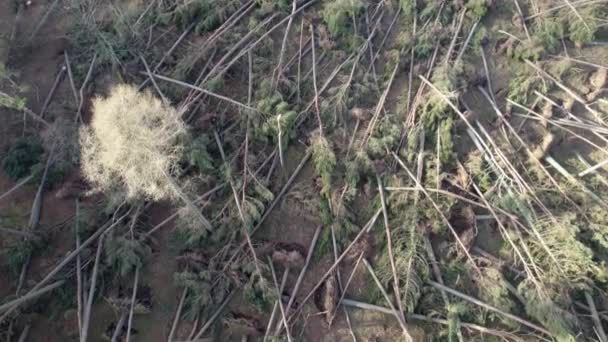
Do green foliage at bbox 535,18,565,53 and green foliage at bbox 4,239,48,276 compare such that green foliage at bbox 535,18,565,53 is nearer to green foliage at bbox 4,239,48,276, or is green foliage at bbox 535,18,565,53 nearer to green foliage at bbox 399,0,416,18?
green foliage at bbox 399,0,416,18

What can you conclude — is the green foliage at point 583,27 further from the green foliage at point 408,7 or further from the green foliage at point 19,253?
the green foliage at point 19,253

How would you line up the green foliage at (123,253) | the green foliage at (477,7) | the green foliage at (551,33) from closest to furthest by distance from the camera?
the green foliage at (123,253), the green foliage at (551,33), the green foliage at (477,7)

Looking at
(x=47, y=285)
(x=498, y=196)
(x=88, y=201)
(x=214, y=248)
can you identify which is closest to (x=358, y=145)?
(x=498, y=196)

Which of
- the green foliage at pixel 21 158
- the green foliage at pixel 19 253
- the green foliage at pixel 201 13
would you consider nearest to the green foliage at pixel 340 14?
the green foliage at pixel 201 13

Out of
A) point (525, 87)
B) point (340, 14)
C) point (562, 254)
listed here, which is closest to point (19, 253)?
point (340, 14)

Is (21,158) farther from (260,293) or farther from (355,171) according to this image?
(355,171)

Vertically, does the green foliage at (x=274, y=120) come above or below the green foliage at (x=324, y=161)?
above

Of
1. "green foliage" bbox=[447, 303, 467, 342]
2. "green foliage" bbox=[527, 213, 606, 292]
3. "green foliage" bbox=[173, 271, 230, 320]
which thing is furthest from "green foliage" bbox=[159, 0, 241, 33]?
"green foliage" bbox=[527, 213, 606, 292]
